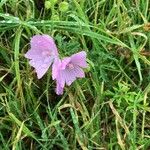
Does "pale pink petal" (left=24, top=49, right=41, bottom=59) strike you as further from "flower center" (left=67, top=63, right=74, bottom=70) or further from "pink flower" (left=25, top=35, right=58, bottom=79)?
"flower center" (left=67, top=63, right=74, bottom=70)

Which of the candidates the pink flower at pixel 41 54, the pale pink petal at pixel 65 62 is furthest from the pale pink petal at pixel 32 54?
the pale pink petal at pixel 65 62

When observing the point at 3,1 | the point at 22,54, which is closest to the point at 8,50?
the point at 22,54

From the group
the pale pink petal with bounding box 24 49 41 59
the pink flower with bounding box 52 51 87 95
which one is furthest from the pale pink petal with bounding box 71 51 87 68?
the pale pink petal with bounding box 24 49 41 59

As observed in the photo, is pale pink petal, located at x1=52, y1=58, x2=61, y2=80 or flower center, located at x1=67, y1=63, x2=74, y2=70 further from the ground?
pale pink petal, located at x1=52, y1=58, x2=61, y2=80

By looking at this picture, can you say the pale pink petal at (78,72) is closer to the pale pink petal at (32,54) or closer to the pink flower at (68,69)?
the pink flower at (68,69)

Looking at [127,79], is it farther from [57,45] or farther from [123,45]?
[57,45]

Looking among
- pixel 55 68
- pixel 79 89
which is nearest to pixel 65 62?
pixel 55 68

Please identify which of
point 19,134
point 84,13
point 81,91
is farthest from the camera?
point 84,13
